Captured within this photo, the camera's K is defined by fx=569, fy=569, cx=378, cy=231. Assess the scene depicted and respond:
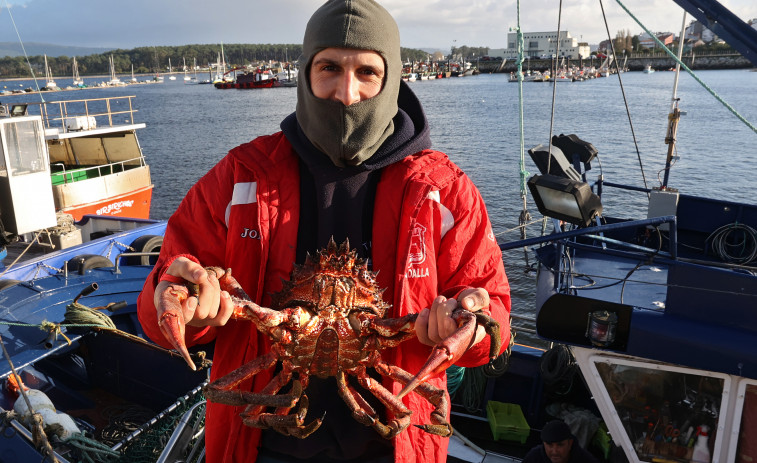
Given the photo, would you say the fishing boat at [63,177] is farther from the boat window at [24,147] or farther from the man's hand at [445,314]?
the man's hand at [445,314]

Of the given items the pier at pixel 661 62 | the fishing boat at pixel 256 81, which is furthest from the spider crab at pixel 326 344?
the fishing boat at pixel 256 81

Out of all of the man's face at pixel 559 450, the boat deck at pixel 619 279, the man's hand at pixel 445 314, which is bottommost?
the man's face at pixel 559 450

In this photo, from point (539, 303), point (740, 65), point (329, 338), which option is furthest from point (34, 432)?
point (740, 65)

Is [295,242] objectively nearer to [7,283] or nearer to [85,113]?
[7,283]

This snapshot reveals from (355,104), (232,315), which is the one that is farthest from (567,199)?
(232,315)

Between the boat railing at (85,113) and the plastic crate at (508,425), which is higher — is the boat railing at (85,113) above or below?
above

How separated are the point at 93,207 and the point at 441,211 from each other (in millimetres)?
23020

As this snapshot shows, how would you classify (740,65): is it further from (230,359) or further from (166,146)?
(230,359)

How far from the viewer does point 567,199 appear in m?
5.58

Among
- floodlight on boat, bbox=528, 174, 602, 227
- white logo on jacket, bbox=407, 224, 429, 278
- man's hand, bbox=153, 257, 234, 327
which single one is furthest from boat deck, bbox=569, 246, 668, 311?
man's hand, bbox=153, 257, 234, 327

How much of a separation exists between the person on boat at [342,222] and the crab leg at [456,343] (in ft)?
0.61

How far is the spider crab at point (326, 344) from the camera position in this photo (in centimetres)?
240

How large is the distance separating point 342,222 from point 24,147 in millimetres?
17163

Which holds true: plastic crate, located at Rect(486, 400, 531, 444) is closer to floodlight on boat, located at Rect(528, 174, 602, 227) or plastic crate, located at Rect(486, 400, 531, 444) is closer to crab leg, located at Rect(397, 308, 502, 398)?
floodlight on boat, located at Rect(528, 174, 602, 227)
